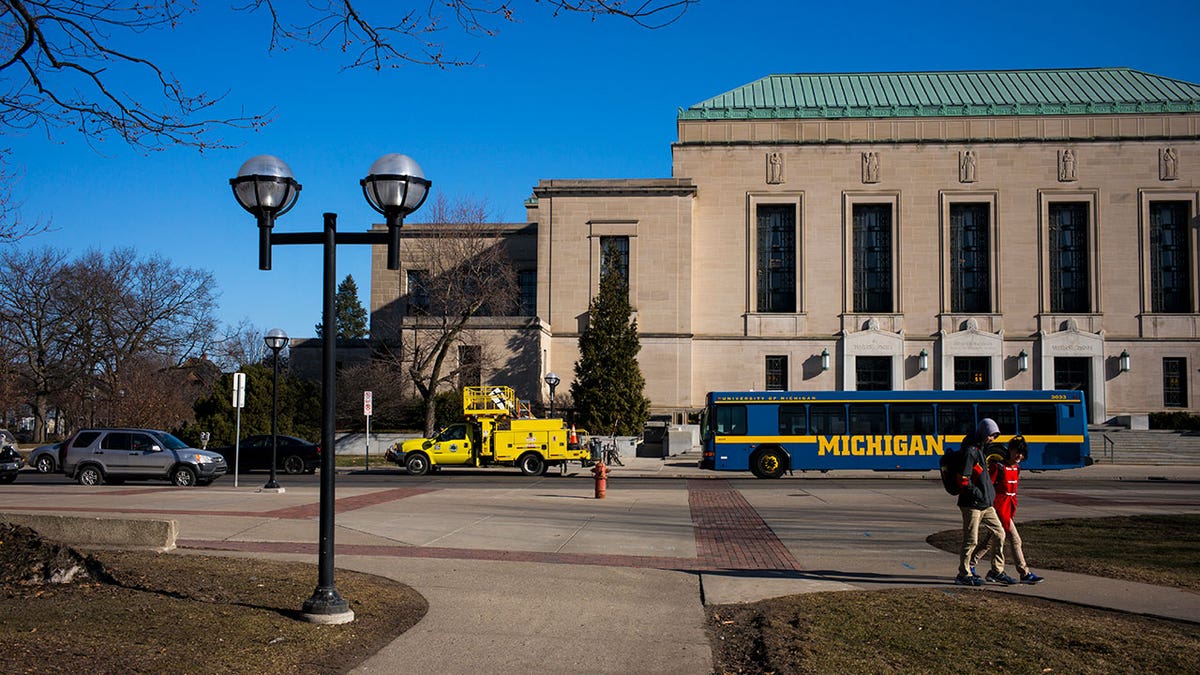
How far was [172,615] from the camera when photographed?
26.0 ft

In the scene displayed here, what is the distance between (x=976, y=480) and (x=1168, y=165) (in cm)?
5426

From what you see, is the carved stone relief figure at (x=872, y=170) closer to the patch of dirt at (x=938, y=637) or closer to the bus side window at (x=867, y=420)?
the bus side window at (x=867, y=420)

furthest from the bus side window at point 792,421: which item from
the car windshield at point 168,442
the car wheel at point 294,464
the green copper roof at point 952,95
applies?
the green copper roof at point 952,95

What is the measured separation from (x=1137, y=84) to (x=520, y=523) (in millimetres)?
58388

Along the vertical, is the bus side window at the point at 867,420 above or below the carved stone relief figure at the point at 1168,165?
below

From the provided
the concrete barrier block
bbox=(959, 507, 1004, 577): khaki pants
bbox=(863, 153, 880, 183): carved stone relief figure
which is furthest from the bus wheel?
bbox=(863, 153, 880, 183): carved stone relief figure

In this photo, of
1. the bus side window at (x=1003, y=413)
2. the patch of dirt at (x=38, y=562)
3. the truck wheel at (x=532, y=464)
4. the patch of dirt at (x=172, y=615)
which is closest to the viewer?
the patch of dirt at (x=172, y=615)

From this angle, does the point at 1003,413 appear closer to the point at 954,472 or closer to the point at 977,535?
the point at 977,535

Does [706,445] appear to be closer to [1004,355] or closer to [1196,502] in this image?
[1196,502]

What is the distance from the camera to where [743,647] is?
25.8ft

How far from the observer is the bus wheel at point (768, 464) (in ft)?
104

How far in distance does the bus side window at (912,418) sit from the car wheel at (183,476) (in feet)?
69.1

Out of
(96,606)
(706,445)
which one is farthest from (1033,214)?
(96,606)

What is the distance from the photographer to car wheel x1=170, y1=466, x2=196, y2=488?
26578mm
